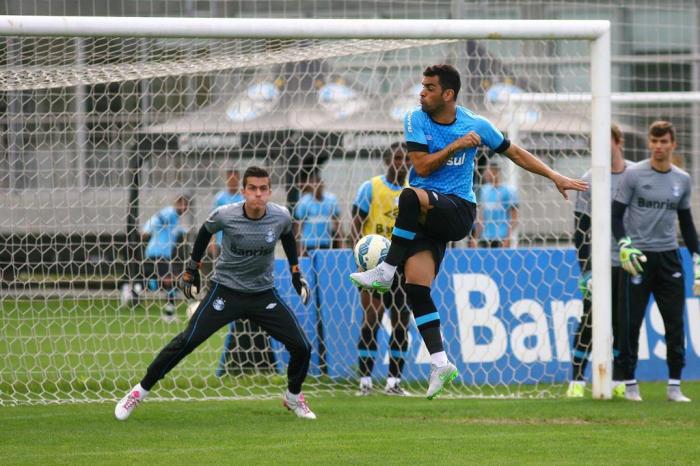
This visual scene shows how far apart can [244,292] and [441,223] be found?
7.89 feet

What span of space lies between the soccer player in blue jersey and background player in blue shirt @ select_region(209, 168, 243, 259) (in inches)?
205

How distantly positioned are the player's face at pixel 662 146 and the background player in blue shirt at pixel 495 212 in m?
2.41

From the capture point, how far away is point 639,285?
1000cm

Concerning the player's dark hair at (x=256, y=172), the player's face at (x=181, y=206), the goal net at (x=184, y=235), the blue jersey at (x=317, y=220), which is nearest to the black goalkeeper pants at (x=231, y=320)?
the player's dark hair at (x=256, y=172)

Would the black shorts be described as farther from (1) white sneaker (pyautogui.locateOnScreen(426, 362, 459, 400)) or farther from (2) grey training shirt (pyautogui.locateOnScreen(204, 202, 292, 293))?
(2) grey training shirt (pyautogui.locateOnScreen(204, 202, 292, 293))

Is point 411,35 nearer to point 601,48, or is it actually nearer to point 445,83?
point 601,48

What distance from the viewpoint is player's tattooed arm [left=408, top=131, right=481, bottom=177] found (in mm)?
6969

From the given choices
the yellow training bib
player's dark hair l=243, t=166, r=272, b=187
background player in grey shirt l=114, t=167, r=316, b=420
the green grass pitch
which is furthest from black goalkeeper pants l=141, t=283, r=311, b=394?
the yellow training bib

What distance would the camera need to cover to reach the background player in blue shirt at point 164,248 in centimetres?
1202

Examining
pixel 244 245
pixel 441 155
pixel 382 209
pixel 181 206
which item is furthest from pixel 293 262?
pixel 181 206

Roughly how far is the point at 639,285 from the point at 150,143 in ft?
15.9

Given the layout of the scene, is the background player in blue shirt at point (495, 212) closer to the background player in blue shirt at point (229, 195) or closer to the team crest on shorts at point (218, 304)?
the background player in blue shirt at point (229, 195)

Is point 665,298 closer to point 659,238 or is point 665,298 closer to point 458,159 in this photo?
point 659,238

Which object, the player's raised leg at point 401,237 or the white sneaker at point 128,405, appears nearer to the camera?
the player's raised leg at point 401,237
